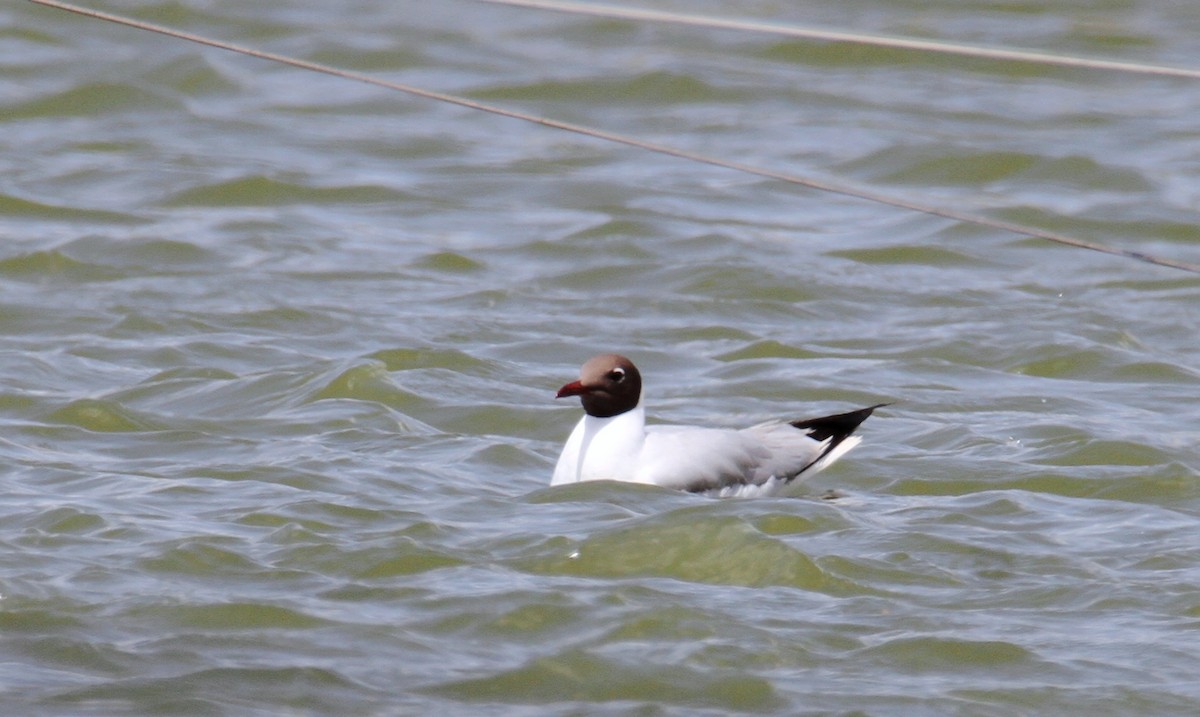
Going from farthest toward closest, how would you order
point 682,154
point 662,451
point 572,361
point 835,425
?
point 572,361, point 835,425, point 662,451, point 682,154

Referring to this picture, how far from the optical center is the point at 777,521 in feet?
23.8

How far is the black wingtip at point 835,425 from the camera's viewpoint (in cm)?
794

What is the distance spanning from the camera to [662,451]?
7.59 metres

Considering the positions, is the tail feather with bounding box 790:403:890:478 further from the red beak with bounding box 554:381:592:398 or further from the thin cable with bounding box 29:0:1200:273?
the thin cable with bounding box 29:0:1200:273

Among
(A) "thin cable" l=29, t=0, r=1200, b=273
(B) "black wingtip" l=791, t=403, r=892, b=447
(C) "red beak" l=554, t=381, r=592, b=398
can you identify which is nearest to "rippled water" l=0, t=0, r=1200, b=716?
(B) "black wingtip" l=791, t=403, r=892, b=447

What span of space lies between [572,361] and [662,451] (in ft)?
7.63

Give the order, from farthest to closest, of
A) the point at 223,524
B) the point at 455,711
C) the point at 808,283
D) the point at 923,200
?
the point at 923,200 < the point at 808,283 < the point at 223,524 < the point at 455,711

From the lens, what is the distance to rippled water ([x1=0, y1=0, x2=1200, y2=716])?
19.4 feet

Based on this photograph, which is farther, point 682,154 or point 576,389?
point 576,389

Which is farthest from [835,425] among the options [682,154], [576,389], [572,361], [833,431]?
[682,154]

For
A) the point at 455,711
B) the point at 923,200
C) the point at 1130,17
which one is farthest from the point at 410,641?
the point at 1130,17

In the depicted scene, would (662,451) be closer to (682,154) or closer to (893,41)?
(682,154)

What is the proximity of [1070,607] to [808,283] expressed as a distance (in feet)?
17.0

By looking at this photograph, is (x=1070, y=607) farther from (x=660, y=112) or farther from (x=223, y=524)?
(x=660, y=112)
